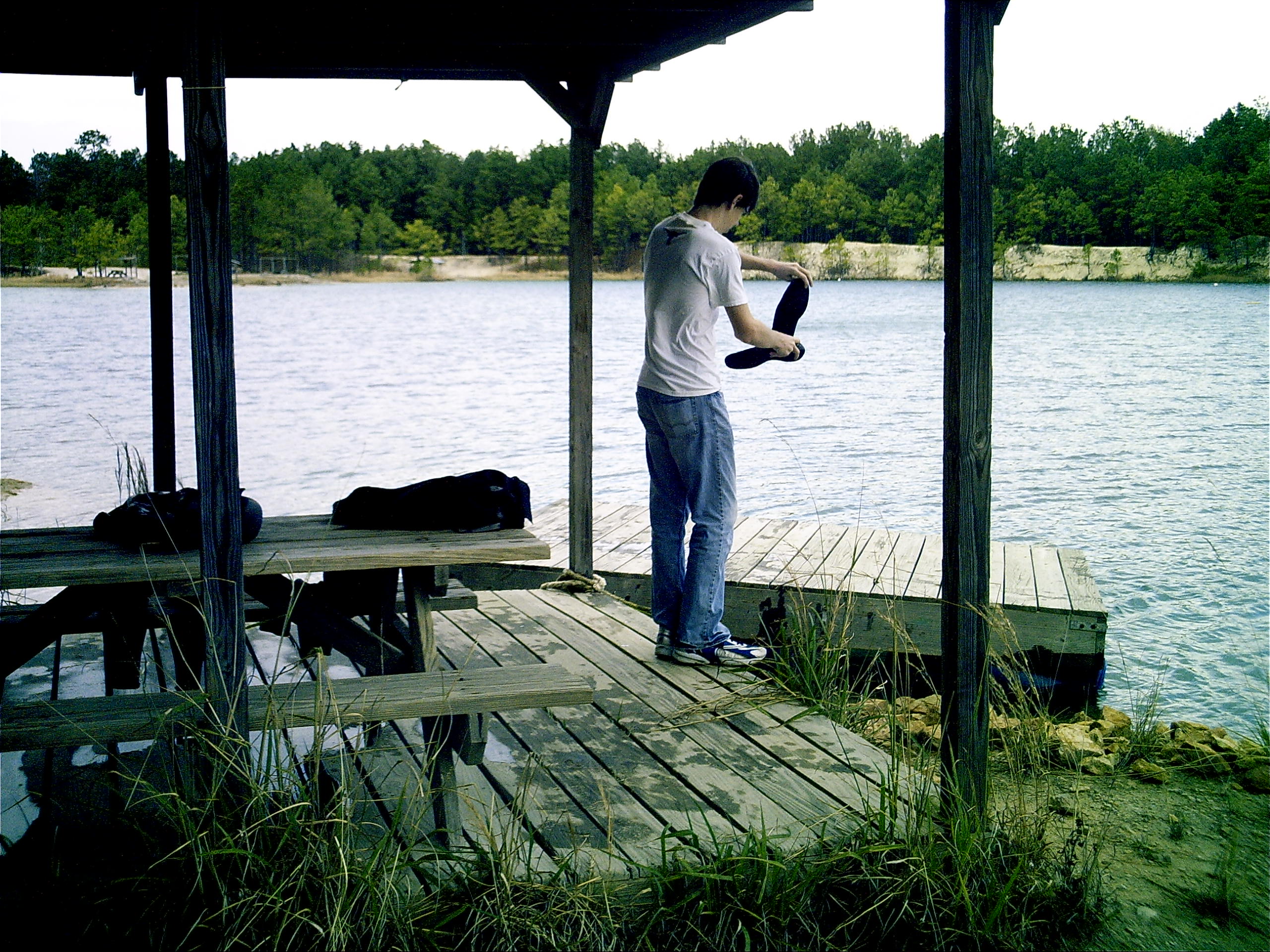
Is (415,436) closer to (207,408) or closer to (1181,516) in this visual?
(1181,516)

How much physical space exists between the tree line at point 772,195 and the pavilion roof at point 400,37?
1400 inches

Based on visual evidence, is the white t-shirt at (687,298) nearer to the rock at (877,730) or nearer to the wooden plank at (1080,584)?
the rock at (877,730)

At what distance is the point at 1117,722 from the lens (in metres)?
6.21

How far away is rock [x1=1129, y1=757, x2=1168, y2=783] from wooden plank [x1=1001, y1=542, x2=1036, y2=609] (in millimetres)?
970

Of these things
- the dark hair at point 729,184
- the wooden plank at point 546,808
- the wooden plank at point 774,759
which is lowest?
the wooden plank at point 546,808

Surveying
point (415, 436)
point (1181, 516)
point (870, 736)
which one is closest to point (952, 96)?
point (870, 736)

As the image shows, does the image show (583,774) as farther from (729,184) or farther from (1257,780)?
(1257,780)

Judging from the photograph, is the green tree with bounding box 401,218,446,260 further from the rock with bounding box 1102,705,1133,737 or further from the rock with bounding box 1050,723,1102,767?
the rock with bounding box 1050,723,1102,767

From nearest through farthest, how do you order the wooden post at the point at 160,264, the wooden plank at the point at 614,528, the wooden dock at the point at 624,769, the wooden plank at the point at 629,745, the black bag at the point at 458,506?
the wooden dock at the point at 624,769
the wooden plank at the point at 629,745
the black bag at the point at 458,506
the wooden post at the point at 160,264
the wooden plank at the point at 614,528

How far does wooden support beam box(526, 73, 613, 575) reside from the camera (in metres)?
5.39

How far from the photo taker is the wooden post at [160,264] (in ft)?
16.9

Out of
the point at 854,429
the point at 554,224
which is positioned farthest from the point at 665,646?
the point at 554,224

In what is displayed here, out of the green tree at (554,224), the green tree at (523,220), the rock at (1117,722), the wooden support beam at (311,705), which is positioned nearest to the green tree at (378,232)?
the green tree at (523,220)

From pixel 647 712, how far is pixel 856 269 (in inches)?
2374
